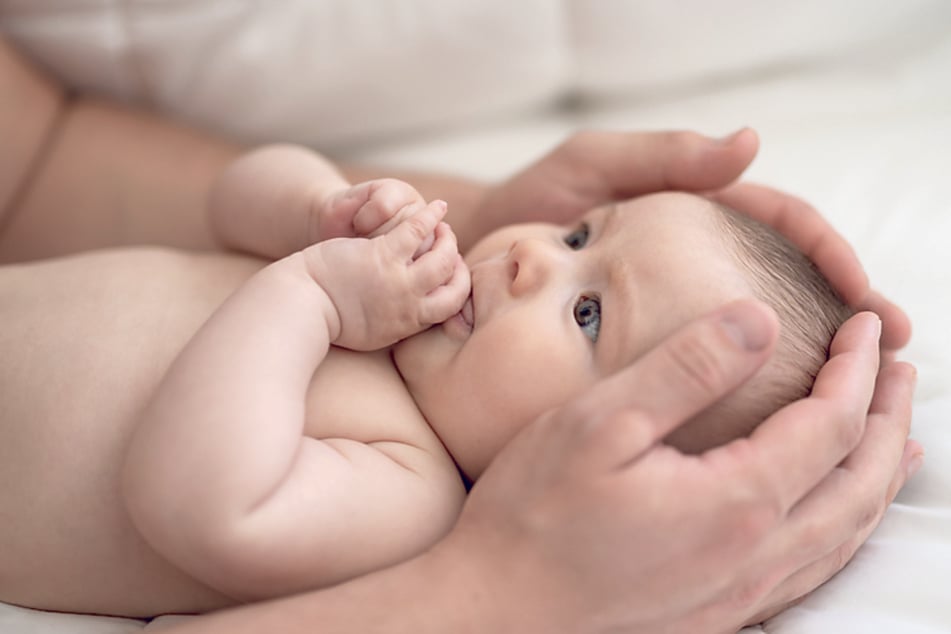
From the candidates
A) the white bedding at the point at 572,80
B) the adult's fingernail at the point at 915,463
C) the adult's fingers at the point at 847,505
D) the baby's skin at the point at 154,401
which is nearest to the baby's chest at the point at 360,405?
the baby's skin at the point at 154,401

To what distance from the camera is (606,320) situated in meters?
0.91

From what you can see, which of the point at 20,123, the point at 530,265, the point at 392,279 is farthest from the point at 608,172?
the point at 20,123

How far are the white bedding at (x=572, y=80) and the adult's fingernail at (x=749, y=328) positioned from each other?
21.0 inches

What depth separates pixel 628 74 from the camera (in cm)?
157

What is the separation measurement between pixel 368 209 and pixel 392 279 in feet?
0.40

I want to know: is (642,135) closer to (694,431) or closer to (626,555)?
(694,431)

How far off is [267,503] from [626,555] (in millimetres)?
298

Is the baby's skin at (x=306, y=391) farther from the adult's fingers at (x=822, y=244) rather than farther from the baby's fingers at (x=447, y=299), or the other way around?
the adult's fingers at (x=822, y=244)

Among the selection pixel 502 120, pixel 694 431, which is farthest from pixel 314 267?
pixel 502 120

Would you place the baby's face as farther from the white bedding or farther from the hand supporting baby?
the white bedding

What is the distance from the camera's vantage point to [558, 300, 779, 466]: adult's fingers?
2.41ft

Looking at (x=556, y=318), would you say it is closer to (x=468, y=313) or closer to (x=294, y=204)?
(x=468, y=313)

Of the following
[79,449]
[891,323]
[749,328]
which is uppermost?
[749,328]

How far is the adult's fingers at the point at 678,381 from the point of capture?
0.73 meters
